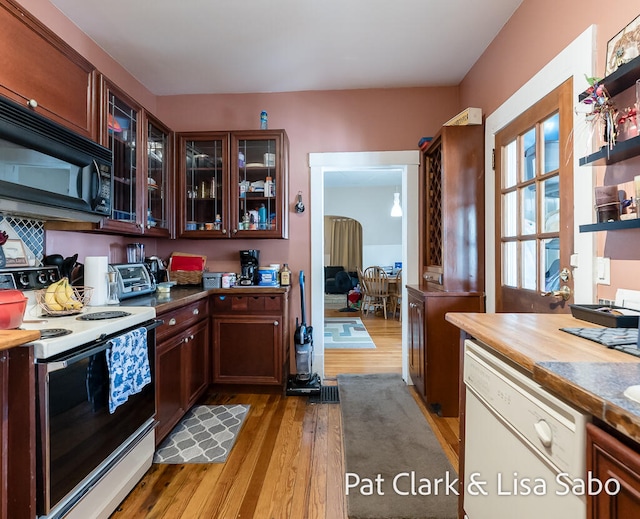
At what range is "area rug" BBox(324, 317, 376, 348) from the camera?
416 centimetres

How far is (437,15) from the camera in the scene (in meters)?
2.11

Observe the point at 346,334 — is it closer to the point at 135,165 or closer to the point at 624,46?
the point at 135,165

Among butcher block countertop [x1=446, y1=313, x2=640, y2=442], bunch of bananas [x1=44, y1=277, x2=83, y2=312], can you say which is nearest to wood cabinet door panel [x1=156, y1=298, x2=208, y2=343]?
bunch of bananas [x1=44, y1=277, x2=83, y2=312]

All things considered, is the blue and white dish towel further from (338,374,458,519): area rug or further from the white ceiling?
the white ceiling

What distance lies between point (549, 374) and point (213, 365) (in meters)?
2.47

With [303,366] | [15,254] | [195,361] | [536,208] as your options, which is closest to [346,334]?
[303,366]

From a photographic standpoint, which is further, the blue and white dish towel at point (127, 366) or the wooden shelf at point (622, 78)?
the blue and white dish towel at point (127, 366)

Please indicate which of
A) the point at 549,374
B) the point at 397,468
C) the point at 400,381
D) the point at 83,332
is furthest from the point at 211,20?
the point at 400,381

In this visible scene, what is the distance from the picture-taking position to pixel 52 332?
124 cm

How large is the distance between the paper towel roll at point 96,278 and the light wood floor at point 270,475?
1.00 meters

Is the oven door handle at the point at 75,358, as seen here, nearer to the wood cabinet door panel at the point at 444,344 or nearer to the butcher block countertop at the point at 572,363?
the butcher block countertop at the point at 572,363

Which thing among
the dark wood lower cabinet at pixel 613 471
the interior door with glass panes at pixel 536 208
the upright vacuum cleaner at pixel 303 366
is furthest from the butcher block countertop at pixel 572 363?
the upright vacuum cleaner at pixel 303 366

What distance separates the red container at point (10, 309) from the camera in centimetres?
115

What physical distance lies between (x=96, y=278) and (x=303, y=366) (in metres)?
1.70
